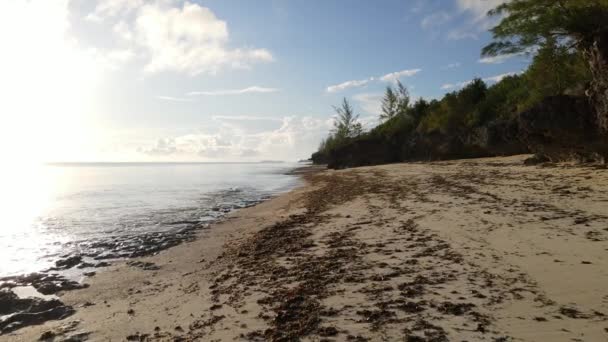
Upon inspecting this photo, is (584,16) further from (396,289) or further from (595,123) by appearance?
(396,289)

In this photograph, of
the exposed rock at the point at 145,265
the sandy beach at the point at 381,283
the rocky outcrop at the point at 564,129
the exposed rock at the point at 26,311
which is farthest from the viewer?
the rocky outcrop at the point at 564,129

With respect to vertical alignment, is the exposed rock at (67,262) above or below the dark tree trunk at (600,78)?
below

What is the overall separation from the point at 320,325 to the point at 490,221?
584cm

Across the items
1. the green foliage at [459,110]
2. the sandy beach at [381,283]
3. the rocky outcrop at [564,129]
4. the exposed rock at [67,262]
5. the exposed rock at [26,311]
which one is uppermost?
the green foliage at [459,110]

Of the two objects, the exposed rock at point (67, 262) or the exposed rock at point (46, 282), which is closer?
the exposed rock at point (46, 282)

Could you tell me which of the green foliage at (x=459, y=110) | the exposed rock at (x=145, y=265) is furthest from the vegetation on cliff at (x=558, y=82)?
the exposed rock at (x=145, y=265)

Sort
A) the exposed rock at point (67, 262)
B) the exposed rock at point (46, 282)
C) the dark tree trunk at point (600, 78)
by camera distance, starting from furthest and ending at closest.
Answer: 1. the dark tree trunk at point (600, 78)
2. the exposed rock at point (67, 262)
3. the exposed rock at point (46, 282)

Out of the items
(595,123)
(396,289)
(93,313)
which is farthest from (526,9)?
(93,313)

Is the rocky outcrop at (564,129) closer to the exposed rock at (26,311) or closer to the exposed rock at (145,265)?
the exposed rock at (145,265)

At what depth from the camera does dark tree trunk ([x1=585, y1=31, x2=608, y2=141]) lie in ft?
44.7

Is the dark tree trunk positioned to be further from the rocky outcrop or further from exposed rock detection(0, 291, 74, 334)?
exposed rock detection(0, 291, 74, 334)

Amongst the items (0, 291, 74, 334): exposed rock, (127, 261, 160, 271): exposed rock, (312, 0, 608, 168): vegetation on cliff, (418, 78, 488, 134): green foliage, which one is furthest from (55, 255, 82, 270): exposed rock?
(418, 78, 488, 134): green foliage

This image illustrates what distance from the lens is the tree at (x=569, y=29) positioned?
13.9 m

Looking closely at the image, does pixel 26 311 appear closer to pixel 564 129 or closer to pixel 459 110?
pixel 564 129
